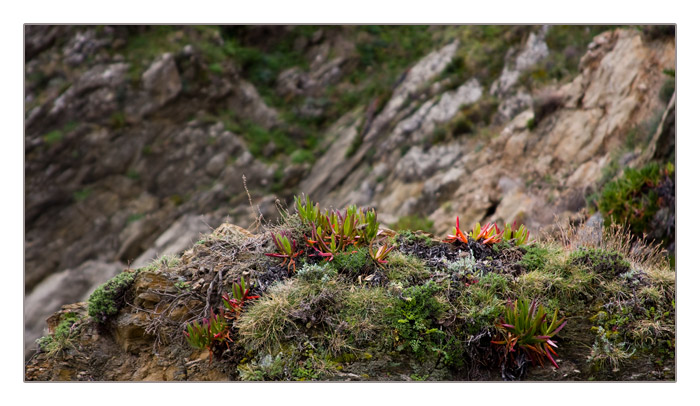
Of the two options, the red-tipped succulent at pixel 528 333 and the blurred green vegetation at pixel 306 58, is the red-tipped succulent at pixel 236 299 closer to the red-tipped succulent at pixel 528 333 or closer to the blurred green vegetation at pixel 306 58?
the red-tipped succulent at pixel 528 333

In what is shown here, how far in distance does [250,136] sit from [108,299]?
45.6 ft

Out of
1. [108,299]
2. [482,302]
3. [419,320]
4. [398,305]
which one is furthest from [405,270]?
[108,299]

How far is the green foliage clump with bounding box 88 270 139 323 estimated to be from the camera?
5.31m

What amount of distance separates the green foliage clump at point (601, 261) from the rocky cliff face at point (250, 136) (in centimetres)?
631

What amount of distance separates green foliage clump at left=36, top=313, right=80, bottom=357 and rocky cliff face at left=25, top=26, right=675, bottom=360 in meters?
7.55

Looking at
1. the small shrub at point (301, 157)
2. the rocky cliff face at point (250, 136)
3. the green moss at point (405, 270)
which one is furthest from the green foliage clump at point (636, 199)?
the small shrub at point (301, 157)

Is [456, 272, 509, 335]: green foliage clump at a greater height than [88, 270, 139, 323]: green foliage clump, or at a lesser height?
greater

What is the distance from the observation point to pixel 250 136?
18719 millimetres

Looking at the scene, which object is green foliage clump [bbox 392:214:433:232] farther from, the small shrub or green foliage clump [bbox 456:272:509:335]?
green foliage clump [bbox 456:272:509:335]

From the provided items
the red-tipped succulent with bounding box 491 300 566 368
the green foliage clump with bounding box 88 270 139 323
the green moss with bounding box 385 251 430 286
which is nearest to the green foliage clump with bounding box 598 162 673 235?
the red-tipped succulent with bounding box 491 300 566 368

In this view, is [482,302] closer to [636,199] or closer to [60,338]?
[60,338]

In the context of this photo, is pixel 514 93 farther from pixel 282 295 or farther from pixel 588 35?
pixel 282 295

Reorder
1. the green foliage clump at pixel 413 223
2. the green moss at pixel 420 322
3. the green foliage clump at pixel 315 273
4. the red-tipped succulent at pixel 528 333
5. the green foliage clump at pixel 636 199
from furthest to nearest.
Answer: the green foliage clump at pixel 413 223, the green foliage clump at pixel 636 199, the green foliage clump at pixel 315 273, the green moss at pixel 420 322, the red-tipped succulent at pixel 528 333

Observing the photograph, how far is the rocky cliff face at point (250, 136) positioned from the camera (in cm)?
1285
